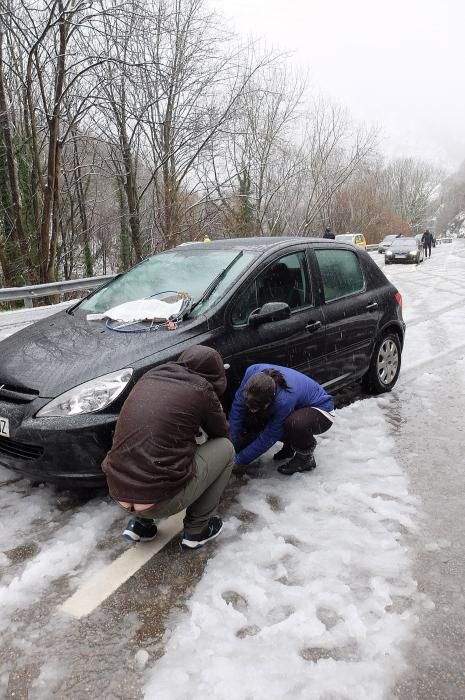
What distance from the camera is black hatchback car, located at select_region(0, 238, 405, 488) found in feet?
8.93

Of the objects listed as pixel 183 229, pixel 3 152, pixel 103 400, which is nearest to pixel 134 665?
pixel 103 400

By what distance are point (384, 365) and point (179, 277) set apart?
7.91 feet

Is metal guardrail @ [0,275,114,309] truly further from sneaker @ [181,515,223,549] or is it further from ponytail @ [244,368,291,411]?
sneaker @ [181,515,223,549]

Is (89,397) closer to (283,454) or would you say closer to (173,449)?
(173,449)

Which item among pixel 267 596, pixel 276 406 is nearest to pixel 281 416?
pixel 276 406

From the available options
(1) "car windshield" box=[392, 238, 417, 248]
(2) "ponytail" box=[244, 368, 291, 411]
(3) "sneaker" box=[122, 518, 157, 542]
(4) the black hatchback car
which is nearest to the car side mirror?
(4) the black hatchback car

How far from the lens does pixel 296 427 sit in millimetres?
3184

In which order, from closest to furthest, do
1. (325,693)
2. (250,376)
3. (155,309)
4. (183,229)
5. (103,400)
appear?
1. (325,693)
2. (103,400)
3. (250,376)
4. (155,309)
5. (183,229)

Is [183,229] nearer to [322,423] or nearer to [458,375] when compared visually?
[458,375]

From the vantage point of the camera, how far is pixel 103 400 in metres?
2.73

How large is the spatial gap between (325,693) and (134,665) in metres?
0.73

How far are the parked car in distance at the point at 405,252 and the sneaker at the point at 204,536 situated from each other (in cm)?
2289

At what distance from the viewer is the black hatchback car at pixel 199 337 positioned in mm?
2721

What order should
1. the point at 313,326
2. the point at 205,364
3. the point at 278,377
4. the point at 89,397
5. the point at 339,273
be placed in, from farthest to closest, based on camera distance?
the point at 339,273 < the point at 313,326 < the point at 278,377 < the point at 89,397 < the point at 205,364
